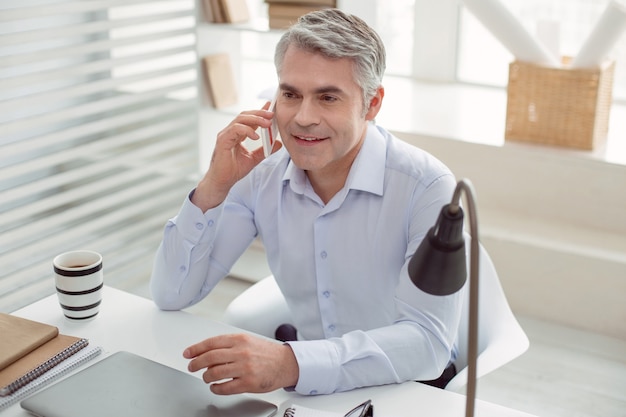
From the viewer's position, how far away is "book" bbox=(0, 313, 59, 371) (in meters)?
1.51

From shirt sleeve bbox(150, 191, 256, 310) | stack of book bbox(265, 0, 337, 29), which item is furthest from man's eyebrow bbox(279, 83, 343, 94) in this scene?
stack of book bbox(265, 0, 337, 29)

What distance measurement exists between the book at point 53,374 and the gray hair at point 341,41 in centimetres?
71

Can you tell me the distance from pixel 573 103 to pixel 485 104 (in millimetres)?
560

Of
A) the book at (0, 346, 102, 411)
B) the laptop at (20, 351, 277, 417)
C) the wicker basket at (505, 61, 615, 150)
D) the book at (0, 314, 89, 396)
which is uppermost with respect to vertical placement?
the wicker basket at (505, 61, 615, 150)

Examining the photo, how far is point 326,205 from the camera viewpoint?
1.85 meters

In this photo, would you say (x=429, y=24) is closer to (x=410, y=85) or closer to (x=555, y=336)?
(x=410, y=85)

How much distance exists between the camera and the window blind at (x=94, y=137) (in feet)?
9.87

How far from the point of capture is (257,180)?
→ 1.96 m

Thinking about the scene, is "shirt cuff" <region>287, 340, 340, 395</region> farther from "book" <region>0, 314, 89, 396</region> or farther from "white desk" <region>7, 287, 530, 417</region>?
"book" <region>0, 314, 89, 396</region>

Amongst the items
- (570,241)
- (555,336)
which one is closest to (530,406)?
(555,336)

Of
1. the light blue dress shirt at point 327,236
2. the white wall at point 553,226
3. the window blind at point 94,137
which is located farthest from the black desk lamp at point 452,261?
the window blind at point 94,137

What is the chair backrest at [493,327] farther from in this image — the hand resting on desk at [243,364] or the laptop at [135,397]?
the laptop at [135,397]

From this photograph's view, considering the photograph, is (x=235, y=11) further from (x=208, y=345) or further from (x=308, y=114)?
(x=208, y=345)

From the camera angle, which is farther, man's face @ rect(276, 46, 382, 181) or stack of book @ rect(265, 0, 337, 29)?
stack of book @ rect(265, 0, 337, 29)
